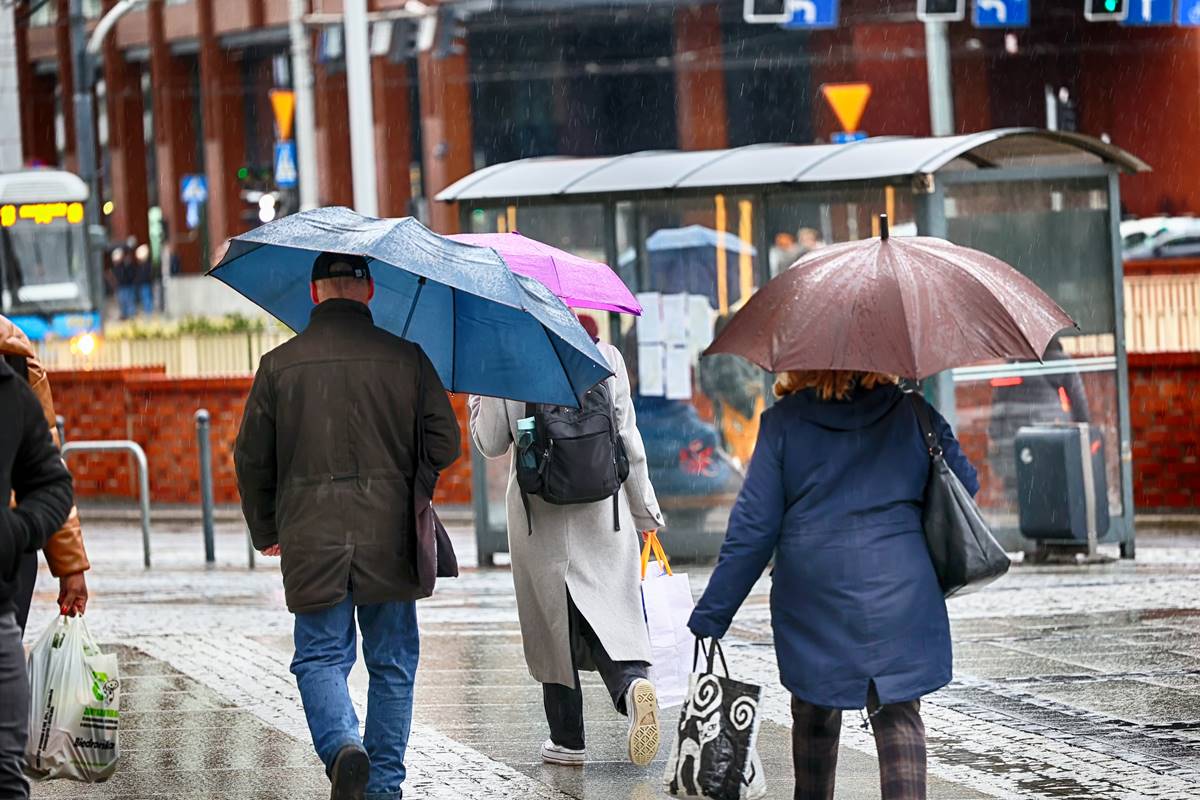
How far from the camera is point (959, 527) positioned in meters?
5.41

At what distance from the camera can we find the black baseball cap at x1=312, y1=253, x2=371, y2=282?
638 cm

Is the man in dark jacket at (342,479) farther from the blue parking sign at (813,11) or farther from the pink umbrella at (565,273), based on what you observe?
the blue parking sign at (813,11)

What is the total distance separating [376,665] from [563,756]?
3.75 ft

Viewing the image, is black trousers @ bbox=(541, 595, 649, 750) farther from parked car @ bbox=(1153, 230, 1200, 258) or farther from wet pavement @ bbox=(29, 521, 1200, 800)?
parked car @ bbox=(1153, 230, 1200, 258)

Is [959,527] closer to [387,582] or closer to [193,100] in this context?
[387,582]

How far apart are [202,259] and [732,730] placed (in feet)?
171

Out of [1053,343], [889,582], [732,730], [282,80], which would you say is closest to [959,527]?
[889,582]

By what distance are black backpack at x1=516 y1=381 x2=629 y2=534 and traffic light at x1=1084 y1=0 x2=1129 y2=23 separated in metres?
13.1

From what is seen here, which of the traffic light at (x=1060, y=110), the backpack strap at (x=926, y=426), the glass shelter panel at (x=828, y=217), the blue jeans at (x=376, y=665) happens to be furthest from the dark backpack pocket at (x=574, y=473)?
the traffic light at (x=1060, y=110)

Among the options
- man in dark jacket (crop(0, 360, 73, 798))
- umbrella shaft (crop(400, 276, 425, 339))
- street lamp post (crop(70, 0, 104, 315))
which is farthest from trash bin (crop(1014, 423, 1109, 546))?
street lamp post (crop(70, 0, 104, 315))

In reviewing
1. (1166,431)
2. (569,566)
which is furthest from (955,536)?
(1166,431)

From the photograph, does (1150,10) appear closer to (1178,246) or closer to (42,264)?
(1178,246)

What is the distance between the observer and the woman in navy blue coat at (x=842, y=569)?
5387 millimetres

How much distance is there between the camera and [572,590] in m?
7.24
